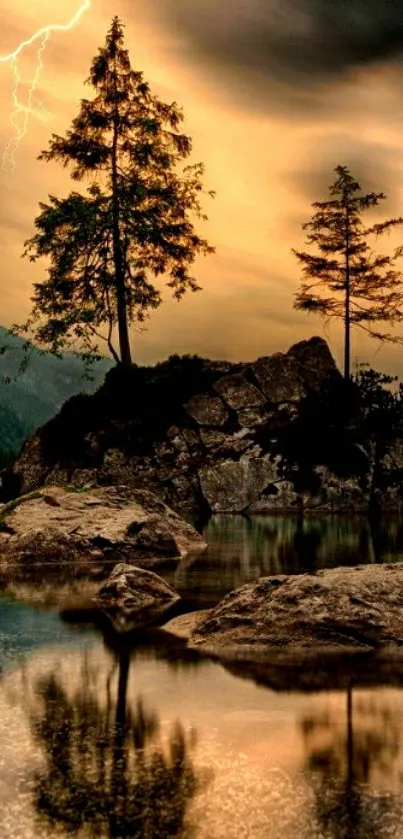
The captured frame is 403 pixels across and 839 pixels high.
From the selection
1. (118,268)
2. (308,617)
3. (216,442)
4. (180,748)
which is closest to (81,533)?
(308,617)

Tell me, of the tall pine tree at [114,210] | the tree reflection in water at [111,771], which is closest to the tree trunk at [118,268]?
the tall pine tree at [114,210]

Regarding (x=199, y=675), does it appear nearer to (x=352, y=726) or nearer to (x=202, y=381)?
(x=352, y=726)

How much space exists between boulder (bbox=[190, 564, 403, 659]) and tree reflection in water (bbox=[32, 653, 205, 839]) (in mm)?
2362

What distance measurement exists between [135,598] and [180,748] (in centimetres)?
601

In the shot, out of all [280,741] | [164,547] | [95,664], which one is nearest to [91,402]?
[164,547]

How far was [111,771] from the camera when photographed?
16.0ft

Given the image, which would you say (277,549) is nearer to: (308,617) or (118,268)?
(308,617)

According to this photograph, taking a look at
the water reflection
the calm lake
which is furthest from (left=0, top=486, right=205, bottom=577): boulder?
the calm lake

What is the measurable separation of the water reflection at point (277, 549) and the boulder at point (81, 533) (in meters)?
1.07

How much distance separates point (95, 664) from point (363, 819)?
394cm

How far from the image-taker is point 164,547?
17.2m

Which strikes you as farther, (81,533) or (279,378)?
(279,378)

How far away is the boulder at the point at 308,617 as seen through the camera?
8.44 meters

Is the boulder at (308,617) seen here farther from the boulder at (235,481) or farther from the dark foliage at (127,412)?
the dark foliage at (127,412)
